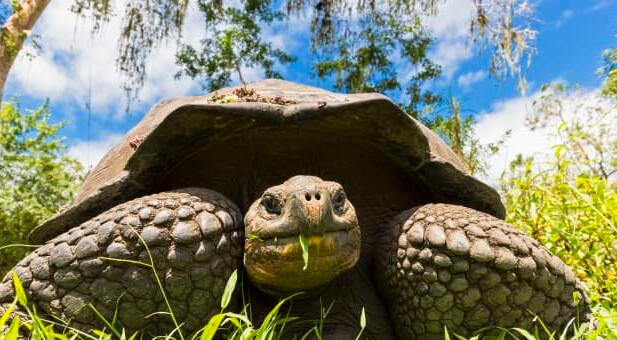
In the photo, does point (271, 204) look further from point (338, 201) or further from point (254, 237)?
point (338, 201)

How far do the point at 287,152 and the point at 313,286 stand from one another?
783mm

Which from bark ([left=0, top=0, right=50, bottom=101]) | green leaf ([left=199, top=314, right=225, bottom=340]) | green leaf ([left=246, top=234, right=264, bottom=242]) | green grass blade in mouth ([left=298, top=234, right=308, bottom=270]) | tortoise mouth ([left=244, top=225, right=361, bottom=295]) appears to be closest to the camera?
green leaf ([left=199, top=314, right=225, bottom=340])

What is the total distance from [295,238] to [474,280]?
0.75m

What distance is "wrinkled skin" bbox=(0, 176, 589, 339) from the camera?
Result: 187cm

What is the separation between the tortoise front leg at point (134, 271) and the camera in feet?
6.17

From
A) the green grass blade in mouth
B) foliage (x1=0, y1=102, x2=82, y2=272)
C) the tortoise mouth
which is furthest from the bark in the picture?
the green grass blade in mouth

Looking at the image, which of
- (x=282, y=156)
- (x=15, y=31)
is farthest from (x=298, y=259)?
(x=15, y=31)

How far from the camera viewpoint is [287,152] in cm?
255

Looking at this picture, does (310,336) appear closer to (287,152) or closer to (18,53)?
(287,152)

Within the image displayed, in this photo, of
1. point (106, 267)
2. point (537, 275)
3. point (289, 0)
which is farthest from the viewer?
point (289, 0)

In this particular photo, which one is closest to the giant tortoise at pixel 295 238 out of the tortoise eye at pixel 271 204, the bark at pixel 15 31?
the tortoise eye at pixel 271 204

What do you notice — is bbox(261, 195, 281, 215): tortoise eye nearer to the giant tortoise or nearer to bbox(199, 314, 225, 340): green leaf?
the giant tortoise

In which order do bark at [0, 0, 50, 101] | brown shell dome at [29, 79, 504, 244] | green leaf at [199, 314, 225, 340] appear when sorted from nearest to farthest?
green leaf at [199, 314, 225, 340] → brown shell dome at [29, 79, 504, 244] → bark at [0, 0, 50, 101]

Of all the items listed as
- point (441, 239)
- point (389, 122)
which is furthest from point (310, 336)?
point (389, 122)
